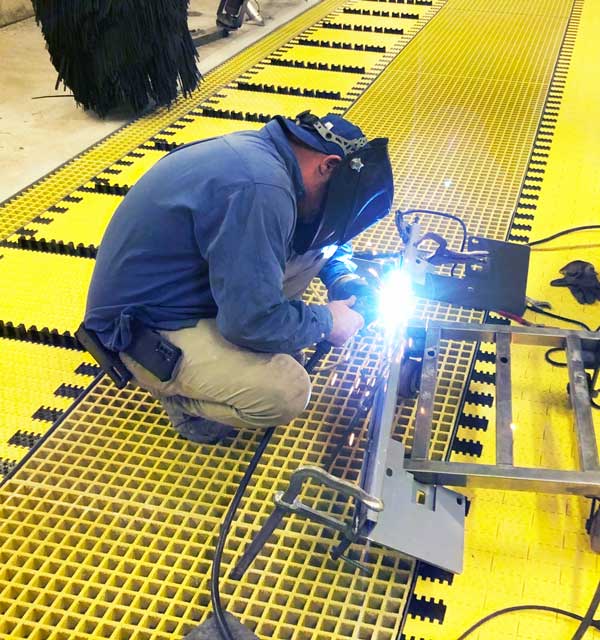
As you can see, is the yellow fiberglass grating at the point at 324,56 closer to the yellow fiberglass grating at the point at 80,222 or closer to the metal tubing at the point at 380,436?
the yellow fiberglass grating at the point at 80,222

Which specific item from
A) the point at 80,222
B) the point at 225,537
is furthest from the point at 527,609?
the point at 80,222

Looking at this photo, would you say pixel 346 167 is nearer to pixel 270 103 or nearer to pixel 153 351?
pixel 153 351

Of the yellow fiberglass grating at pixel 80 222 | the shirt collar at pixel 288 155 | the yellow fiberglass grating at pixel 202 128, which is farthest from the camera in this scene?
the yellow fiberglass grating at pixel 202 128

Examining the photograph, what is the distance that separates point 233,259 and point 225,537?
901 mm

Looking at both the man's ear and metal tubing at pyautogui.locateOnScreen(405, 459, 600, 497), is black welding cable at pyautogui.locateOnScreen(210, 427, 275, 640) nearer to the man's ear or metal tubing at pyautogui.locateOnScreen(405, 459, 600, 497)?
metal tubing at pyautogui.locateOnScreen(405, 459, 600, 497)

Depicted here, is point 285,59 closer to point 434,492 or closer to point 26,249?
Result: point 26,249

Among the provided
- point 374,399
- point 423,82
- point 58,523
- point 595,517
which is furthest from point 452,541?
point 423,82

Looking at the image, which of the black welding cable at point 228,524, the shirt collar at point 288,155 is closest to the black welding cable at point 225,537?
the black welding cable at point 228,524

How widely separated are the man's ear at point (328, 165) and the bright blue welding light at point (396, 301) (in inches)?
27.9

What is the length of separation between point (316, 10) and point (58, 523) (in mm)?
7551

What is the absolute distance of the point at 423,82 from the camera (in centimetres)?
620

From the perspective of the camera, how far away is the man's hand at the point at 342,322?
249 cm

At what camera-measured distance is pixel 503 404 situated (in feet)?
8.33

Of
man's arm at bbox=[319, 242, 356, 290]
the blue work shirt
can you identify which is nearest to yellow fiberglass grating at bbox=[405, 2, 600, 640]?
man's arm at bbox=[319, 242, 356, 290]
